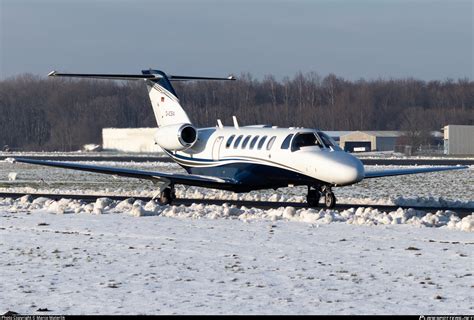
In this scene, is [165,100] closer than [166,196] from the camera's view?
No

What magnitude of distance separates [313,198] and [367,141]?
75.6 metres

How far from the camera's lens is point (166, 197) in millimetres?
26750

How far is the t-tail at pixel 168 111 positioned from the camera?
28580 mm

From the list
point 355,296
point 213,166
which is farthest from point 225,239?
point 213,166

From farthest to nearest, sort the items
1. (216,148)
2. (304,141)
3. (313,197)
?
(216,148) → (313,197) → (304,141)

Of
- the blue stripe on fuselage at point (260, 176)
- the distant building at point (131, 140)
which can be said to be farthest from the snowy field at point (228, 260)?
the distant building at point (131, 140)

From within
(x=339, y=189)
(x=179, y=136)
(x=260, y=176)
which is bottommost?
(x=339, y=189)

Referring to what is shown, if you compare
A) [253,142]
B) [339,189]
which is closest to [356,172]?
[253,142]

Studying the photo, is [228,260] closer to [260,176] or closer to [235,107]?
[260,176]

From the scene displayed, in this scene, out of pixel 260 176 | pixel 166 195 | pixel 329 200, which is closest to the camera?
pixel 329 200

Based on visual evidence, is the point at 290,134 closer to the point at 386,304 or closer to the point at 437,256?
the point at 437,256

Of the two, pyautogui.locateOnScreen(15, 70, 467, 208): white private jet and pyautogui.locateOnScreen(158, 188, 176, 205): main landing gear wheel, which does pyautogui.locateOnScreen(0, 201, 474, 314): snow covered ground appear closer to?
pyautogui.locateOnScreen(15, 70, 467, 208): white private jet

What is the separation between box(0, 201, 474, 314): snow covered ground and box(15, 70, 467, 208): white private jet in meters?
2.67

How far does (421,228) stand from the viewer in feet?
63.6
